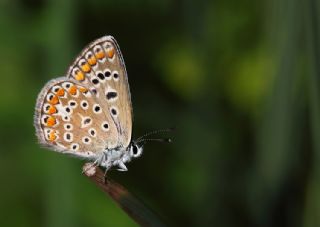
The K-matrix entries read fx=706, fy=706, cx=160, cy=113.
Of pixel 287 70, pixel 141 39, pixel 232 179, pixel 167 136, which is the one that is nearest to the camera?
pixel 287 70

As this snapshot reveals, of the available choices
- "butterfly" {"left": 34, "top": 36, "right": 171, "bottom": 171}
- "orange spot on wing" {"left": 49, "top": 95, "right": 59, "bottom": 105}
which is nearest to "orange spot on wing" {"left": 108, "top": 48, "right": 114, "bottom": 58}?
"butterfly" {"left": 34, "top": 36, "right": 171, "bottom": 171}

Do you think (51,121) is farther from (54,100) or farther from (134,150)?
(134,150)

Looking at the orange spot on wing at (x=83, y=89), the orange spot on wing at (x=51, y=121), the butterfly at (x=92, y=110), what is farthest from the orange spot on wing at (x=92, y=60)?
the orange spot on wing at (x=51, y=121)

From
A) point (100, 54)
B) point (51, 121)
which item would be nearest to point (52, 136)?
point (51, 121)

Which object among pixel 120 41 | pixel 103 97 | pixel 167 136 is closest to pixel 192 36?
pixel 103 97

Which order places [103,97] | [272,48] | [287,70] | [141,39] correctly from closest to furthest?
[287,70], [103,97], [272,48], [141,39]

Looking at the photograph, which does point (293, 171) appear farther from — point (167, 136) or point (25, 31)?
point (25, 31)

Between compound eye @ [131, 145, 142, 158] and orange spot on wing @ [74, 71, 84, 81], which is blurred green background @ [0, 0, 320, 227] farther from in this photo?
compound eye @ [131, 145, 142, 158]

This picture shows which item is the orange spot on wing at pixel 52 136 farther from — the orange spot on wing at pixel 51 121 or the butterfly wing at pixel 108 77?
the butterfly wing at pixel 108 77
